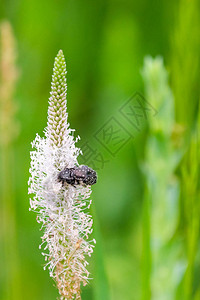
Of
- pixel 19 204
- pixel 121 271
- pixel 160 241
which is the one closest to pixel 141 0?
pixel 19 204

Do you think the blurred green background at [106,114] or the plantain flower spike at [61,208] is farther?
the blurred green background at [106,114]

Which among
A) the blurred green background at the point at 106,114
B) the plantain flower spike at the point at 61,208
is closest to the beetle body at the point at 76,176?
the plantain flower spike at the point at 61,208

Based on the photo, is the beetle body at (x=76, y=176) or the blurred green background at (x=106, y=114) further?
the blurred green background at (x=106, y=114)

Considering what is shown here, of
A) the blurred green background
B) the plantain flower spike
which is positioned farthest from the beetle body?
the blurred green background

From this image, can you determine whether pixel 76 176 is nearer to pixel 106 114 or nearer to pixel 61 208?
pixel 61 208

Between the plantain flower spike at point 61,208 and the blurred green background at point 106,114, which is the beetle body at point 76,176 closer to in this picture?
the plantain flower spike at point 61,208

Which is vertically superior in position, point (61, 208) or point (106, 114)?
point (106, 114)

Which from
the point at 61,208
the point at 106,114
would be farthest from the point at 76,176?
the point at 106,114

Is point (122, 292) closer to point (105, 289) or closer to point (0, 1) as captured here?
point (105, 289)
